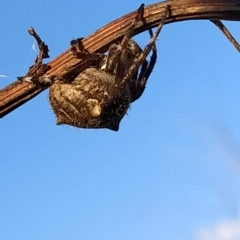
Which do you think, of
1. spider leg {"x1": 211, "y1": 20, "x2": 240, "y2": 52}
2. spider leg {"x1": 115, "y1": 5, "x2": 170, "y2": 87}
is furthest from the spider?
spider leg {"x1": 211, "y1": 20, "x2": 240, "y2": 52}

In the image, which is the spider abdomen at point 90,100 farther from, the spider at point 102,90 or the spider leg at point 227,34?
the spider leg at point 227,34

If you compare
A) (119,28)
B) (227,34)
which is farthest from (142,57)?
(227,34)

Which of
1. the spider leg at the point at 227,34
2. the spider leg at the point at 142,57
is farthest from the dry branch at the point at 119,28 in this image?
the spider leg at the point at 227,34

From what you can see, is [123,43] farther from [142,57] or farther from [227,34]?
[227,34]

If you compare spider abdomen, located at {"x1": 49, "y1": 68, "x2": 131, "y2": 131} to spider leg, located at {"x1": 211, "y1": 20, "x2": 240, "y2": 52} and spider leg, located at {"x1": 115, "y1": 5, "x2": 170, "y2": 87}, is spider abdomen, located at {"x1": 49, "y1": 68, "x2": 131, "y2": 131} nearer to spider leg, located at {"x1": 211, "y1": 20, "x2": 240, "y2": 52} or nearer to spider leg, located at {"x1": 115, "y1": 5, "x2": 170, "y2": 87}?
spider leg, located at {"x1": 115, "y1": 5, "x2": 170, "y2": 87}

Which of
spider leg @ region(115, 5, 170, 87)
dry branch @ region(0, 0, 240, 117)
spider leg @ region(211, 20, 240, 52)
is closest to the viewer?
dry branch @ region(0, 0, 240, 117)

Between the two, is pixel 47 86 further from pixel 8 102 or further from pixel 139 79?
pixel 139 79

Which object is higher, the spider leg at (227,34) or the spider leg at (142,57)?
the spider leg at (227,34)
